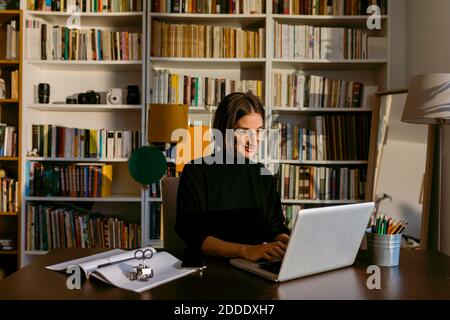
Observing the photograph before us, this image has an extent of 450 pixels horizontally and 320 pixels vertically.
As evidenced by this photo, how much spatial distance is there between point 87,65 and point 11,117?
30.1 inches

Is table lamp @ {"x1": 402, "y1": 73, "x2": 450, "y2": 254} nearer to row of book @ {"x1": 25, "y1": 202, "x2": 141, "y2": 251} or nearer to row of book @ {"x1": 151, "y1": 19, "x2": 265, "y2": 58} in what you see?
row of book @ {"x1": 151, "y1": 19, "x2": 265, "y2": 58}

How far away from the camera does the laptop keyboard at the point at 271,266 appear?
1.41 metres

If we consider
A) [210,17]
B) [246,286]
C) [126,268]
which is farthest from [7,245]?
[246,286]

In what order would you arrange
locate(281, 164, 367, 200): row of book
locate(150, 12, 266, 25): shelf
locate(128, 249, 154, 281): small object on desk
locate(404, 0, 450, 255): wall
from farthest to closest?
locate(281, 164, 367, 200): row of book
locate(150, 12, 266, 25): shelf
locate(404, 0, 450, 255): wall
locate(128, 249, 154, 281): small object on desk

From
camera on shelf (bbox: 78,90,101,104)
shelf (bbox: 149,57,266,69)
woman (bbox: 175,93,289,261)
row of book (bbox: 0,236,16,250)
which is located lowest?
row of book (bbox: 0,236,16,250)

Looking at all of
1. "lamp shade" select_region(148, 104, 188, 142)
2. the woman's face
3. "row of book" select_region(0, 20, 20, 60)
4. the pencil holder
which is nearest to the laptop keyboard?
the pencil holder

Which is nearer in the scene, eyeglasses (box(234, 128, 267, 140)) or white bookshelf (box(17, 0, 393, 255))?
eyeglasses (box(234, 128, 267, 140))

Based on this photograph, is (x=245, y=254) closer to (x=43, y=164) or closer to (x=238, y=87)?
(x=238, y=87)

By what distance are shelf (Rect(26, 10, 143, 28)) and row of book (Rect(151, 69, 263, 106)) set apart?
420 mm

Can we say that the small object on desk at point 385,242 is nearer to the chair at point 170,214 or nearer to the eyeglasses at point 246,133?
the eyeglasses at point 246,133

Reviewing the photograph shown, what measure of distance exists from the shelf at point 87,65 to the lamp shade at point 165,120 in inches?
16.7

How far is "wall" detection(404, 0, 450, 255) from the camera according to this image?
3.09 m

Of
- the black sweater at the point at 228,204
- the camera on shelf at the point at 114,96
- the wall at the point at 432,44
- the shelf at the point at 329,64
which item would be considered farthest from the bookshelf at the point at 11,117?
the wall at the point at 432,44

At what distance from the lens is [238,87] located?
12.3ft
